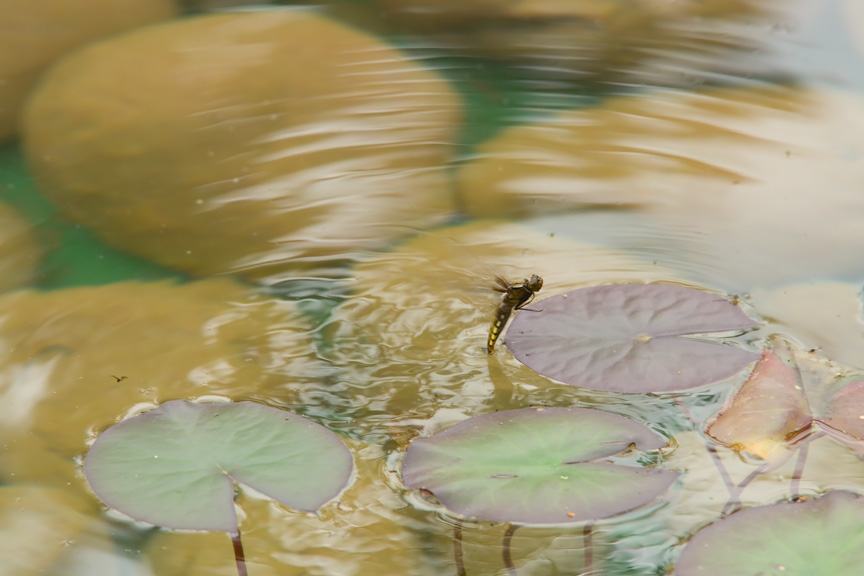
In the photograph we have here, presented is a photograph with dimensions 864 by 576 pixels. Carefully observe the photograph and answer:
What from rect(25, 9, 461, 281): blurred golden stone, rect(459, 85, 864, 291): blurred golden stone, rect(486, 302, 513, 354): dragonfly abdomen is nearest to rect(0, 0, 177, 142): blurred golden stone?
rect(25, 9, 461, 281): blurred golden stone

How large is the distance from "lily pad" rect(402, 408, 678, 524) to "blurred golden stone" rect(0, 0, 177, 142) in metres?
1.69

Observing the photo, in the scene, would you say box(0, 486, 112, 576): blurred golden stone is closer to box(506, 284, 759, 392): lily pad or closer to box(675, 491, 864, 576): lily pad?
box(506, 284, 759, 392): lily pad

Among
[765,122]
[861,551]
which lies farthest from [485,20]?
[861,551]

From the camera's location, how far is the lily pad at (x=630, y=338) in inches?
52.1

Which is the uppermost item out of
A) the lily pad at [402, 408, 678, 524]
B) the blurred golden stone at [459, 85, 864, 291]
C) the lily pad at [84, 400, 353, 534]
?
the blurred golden stone at [459, 85, 864, 291]

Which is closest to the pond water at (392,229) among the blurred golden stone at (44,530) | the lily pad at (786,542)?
the blurred golden stone at (44,530)

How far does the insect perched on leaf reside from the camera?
145cm

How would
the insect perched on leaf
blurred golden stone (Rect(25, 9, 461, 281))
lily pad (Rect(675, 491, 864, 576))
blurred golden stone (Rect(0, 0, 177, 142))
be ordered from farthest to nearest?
blurred golden stone (Rect(0, 0, 177, 142)), blurred golden stone (Rect(25, 9, 461, 281)), the insect perched on leaf, lily pad (Rect(675, 491, 864, 576))

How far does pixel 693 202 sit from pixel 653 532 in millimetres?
870

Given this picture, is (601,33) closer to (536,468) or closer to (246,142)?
(246,142)

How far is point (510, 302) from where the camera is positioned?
1.45 meters

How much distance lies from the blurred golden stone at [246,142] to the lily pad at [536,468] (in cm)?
62

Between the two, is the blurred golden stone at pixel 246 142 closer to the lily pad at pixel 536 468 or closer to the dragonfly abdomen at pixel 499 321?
the dragonfly abdomen at pixel 499 321

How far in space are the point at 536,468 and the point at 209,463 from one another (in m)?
0.42
